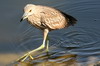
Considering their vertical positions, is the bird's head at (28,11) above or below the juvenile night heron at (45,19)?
above

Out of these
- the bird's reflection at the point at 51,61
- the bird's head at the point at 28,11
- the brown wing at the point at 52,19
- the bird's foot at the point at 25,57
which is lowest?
the bird's reflection at the point at 51,61

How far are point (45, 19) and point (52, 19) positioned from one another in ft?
0.81

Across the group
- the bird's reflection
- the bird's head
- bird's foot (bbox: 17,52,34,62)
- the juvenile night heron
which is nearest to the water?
the bird's reflection

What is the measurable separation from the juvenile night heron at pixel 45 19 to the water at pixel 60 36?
313 mm

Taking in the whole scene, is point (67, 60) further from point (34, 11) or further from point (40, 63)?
point (34, 11)

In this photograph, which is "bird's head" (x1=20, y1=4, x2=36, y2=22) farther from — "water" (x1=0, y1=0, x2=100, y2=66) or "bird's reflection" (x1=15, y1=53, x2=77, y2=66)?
"bird's reflection" (x1=15, y1=53, x2=77, y2=66)

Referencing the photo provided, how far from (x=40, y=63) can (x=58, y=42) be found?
Result: 0.82m

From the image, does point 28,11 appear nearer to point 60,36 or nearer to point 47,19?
point 47,19

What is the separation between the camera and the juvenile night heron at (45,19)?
786 centimetres

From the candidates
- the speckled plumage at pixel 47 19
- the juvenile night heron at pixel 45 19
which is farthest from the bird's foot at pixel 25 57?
the speckled plumage at pixel 47 19

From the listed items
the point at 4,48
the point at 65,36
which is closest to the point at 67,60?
the point at 65,36

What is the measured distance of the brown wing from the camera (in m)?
7.94

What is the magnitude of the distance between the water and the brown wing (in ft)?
1.59

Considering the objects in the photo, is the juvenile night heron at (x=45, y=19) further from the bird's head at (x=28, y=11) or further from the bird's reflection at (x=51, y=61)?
→ the bird's reflection at (x=51, y=61)
